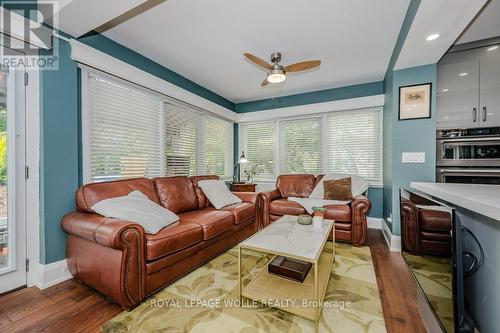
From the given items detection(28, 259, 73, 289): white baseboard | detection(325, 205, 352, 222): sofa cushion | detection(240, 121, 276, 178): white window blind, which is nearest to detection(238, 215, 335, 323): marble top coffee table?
detection(325, 205, 352, 222): sofa cushion

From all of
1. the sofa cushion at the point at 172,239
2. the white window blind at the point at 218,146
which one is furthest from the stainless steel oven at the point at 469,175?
the white window blind at the point at 218,146

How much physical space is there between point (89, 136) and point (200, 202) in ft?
5.09

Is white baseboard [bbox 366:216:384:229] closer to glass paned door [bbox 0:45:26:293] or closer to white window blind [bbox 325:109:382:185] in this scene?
white window blind [bbox 325:109:382:185]

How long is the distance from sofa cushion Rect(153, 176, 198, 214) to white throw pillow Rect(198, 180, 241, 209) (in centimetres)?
18

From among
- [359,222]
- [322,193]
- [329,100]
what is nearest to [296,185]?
[322,193]

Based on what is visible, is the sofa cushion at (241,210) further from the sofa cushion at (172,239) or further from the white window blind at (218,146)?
the white window blind at (218,146)

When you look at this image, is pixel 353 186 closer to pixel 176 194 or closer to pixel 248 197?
pixel 248 197

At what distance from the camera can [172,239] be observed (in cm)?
181

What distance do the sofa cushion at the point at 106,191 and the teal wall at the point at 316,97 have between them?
3.03 meters

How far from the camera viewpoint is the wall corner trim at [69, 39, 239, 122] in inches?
82.4

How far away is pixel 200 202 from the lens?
10.1 feet

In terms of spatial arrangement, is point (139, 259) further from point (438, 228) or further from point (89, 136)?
point (438, 228)

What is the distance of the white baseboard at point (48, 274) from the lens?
1877 mm

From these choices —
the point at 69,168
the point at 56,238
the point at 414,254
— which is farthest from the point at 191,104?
the point at 414,254
